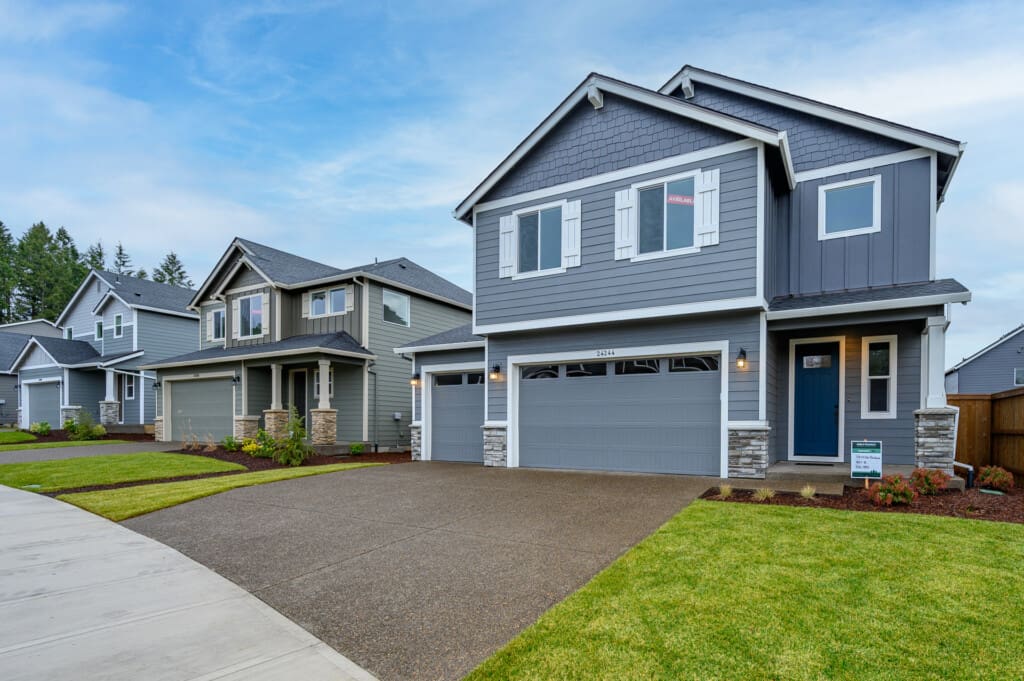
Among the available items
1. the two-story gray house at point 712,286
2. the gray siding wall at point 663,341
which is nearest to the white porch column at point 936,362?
the two-story gray house at point 712,286

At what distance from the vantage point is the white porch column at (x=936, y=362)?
7781 millimetres

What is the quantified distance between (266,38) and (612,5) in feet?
30.8

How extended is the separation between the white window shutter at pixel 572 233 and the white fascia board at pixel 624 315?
3.78ft

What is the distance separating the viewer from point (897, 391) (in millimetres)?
9039

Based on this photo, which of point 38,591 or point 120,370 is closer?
point 38,591

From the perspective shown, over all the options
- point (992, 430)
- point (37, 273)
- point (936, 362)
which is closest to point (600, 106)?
point (936, 362)

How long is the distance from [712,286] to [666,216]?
1605 mm

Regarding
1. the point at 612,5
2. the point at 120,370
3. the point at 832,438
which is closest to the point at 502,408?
the point at 832,438

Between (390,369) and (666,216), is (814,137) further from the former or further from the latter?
(390,369)

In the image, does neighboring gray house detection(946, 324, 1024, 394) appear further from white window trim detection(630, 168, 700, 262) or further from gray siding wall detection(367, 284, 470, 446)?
gray siding wall detection(367, 284, 470, 446)

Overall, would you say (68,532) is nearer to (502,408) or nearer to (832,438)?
(502,408)

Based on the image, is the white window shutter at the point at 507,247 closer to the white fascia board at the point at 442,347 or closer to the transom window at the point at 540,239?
the transom window at the point at 540,239

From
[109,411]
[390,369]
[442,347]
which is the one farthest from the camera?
[109,411]

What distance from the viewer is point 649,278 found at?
944 cm
